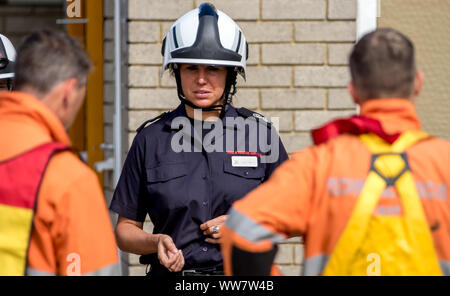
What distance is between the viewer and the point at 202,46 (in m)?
3.60

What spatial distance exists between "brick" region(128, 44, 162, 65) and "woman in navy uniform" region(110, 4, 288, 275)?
200cm

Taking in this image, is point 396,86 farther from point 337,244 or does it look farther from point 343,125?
point 337,244

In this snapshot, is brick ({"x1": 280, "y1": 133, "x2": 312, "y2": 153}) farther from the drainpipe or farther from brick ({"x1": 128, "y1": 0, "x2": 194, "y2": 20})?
brick ({"x1": 128, "y1": 0, "x2": 194, "y2": 20})

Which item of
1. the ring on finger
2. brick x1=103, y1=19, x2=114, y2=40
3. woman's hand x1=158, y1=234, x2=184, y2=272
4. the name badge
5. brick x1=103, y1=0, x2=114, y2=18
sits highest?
brick x1=103, y1=0, x2=114, y2=18

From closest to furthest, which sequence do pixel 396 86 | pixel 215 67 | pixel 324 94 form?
pixel 396 86
pixel 215 67
pixel 324 94

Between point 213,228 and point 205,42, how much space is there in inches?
38.4

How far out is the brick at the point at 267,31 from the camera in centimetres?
573

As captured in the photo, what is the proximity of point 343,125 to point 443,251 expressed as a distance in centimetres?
51

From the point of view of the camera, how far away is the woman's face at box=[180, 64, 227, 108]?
3.50 meters

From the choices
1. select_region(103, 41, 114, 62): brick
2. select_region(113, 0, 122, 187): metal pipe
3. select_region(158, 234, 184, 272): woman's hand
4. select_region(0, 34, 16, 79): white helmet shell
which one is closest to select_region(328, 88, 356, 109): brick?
select_region(113, 0, 122, 187): metal pipe

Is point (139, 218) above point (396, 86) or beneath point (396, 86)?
beneath

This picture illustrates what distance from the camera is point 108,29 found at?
668cm

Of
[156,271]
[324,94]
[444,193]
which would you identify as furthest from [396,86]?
[324,94]

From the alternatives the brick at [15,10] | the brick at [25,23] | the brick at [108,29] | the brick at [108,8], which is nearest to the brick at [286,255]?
the brick at [108,29]
